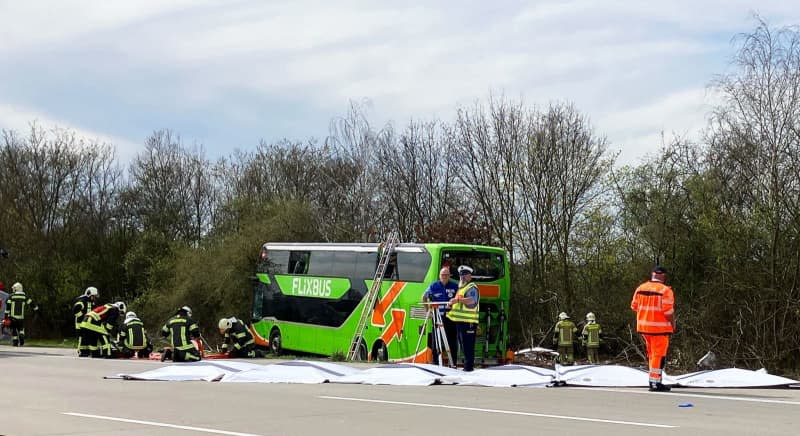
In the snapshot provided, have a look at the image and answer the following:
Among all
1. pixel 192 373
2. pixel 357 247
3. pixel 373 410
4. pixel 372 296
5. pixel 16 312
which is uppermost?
pixel 357 247

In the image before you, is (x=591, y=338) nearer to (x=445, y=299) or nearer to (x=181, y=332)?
(x=445, y=299)

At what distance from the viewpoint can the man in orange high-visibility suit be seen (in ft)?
47.6

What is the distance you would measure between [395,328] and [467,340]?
24.0 feet

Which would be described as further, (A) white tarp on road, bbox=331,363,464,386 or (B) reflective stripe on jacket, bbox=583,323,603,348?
(B) reflective stripe on jacket, bbox=583,323,603,348

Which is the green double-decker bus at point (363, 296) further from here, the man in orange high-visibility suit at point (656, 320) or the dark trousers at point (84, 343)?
the man in orange high-visibility suit at point (656, 320)

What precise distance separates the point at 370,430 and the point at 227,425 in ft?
5.06

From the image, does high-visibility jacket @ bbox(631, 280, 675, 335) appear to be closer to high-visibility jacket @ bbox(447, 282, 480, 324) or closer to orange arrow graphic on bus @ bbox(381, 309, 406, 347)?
high-visibility jacket @ bbox(447, 282, 480, 324)

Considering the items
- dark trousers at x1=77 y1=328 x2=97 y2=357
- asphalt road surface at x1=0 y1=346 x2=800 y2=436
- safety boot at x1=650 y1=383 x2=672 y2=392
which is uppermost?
dark trousers at x1=77 y1=328 x2=97 y2=357

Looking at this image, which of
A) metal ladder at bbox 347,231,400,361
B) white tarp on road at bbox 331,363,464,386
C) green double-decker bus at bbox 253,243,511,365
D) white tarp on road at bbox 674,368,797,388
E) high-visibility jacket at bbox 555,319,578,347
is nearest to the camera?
white tarp on road at bbox 674,368,797,388

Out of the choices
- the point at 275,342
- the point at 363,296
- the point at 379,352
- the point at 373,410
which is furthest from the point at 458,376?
the point at 275,342

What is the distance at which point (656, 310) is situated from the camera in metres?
14.9

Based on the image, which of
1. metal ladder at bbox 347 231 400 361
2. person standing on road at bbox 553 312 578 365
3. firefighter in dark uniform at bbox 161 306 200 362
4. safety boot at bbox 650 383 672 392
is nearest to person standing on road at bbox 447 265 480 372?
safety boot at bbox 650 383 672 392

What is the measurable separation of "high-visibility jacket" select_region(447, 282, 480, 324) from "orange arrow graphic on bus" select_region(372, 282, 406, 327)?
23.3ft

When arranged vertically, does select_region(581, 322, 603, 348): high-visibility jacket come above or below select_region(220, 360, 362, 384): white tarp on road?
above
